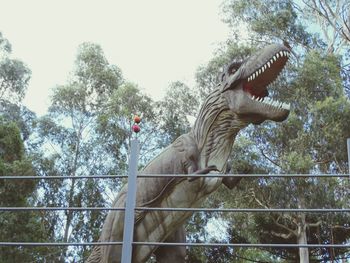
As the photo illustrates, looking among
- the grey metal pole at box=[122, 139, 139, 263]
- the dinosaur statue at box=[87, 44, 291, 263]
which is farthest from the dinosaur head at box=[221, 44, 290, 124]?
the grey metal pole at box=[122, 139, 139, 263]

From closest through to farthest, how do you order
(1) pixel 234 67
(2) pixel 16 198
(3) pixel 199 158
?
(3) pixel 199 158 < (1) pixel 234 67 < (2) pixel 16 198

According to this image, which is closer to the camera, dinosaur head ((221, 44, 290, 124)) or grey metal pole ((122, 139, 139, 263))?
grey metal pole ((122, 139, 139, 263))

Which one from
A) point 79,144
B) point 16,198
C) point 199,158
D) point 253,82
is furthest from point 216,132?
point 79,144

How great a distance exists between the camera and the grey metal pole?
2.51m

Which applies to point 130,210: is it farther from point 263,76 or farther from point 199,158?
point 263,76

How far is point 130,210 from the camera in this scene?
102 inches

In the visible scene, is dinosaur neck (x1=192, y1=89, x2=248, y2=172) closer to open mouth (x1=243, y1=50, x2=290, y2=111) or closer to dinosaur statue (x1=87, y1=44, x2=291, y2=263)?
dinosaur statue (x1=87, y1=44, x2=291, y2=263)

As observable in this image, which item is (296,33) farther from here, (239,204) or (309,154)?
(239,204)

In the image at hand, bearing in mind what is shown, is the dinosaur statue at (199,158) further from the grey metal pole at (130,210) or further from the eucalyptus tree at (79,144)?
the eucalyptus tree at (79,144)

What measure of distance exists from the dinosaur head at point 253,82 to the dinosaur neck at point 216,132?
7 cm

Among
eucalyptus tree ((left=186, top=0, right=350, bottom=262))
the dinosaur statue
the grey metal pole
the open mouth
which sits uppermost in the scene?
eucalyptus tree ((left=186, top=0, right=350, bottom=262))

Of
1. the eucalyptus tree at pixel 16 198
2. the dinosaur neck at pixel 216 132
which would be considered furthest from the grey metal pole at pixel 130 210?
the eucalyptus tree at pixel 16 198

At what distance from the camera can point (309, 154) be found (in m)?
15.4

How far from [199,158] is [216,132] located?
271mm
